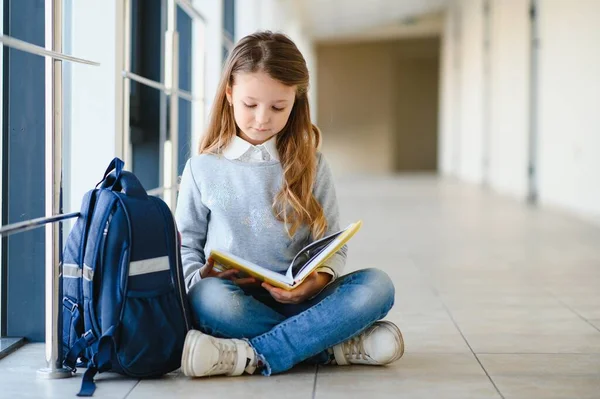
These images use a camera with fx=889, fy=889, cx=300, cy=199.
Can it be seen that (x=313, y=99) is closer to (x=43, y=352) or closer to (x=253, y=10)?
(x=253, y=10)

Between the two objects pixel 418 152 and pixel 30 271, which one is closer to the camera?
pixel 30 271

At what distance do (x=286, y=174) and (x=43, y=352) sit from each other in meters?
0.65

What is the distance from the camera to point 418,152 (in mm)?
18656

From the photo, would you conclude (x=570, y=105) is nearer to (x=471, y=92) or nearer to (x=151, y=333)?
(x=151, y=333)

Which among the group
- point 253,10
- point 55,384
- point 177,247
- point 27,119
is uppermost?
point 253,10

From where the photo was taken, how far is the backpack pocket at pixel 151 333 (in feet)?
5.33

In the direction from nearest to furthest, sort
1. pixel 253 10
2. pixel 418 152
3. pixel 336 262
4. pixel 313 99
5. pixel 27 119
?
pixel 336 262, pixel 27 119, pixel 253 10, pixel 313 99, pixel 418 152

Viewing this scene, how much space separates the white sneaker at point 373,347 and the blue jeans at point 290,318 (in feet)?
0.11

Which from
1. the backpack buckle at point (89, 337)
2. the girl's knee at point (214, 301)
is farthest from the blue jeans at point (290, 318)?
the backpack buckle at point (89, 337)

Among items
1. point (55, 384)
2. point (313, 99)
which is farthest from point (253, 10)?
point (313, 99)

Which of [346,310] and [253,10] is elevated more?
[253,10]

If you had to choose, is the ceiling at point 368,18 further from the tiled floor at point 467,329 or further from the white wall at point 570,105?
the tiled floor at point 467,329

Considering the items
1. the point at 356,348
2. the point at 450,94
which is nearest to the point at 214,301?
the point at 356,348

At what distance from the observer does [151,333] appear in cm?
164
